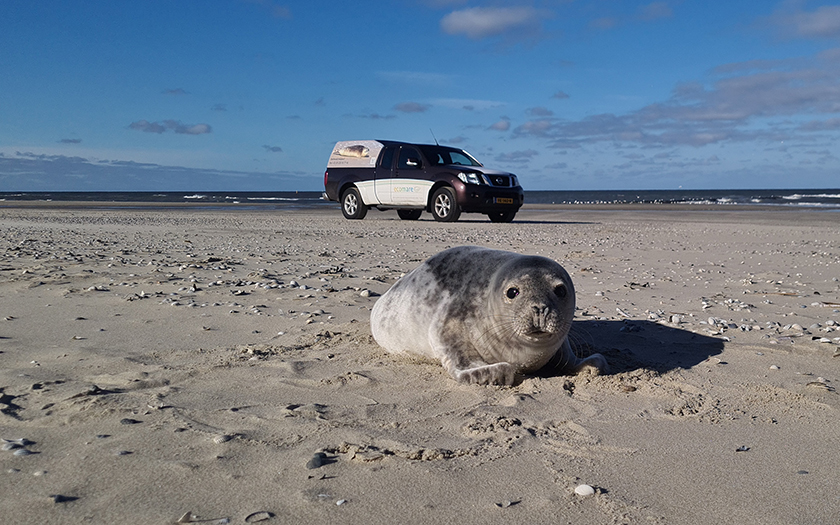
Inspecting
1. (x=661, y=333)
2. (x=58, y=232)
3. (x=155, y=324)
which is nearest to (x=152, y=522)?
(x=155, y=324)

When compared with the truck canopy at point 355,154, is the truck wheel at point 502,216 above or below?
below

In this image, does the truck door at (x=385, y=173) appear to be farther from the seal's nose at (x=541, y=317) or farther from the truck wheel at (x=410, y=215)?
the seal's nose at (x=541, y=317)

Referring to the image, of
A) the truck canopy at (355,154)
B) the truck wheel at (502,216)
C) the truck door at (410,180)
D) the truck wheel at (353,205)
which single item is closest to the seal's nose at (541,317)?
the truck door at (410,180)

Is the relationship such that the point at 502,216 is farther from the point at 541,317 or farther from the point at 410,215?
the point at 541,317

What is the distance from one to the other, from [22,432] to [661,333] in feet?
13.1

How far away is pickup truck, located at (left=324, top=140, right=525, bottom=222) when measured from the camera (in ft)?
53.2

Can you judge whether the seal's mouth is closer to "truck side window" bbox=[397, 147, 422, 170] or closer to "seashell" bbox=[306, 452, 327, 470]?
"seashell" bbox=[306, 452, 327, 470]

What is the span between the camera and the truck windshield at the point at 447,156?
54.9 ft

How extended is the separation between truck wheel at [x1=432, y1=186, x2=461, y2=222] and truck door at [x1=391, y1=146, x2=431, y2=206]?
0.30 meters

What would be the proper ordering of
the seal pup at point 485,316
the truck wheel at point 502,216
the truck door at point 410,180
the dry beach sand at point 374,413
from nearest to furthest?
the dry beach sand at point 374,413 → the seal pup at point 485,316 → the truck door at point 410,180 → the truck wheel at point 502,216

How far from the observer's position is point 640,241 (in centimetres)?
1219

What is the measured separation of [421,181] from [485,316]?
1309 cm

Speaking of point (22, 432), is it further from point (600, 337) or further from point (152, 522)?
point (600, 337)

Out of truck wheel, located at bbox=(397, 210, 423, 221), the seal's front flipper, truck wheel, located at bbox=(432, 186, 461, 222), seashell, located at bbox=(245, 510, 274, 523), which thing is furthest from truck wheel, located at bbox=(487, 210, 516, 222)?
seashell, located at bbox=(245, 510, 274, 523)
